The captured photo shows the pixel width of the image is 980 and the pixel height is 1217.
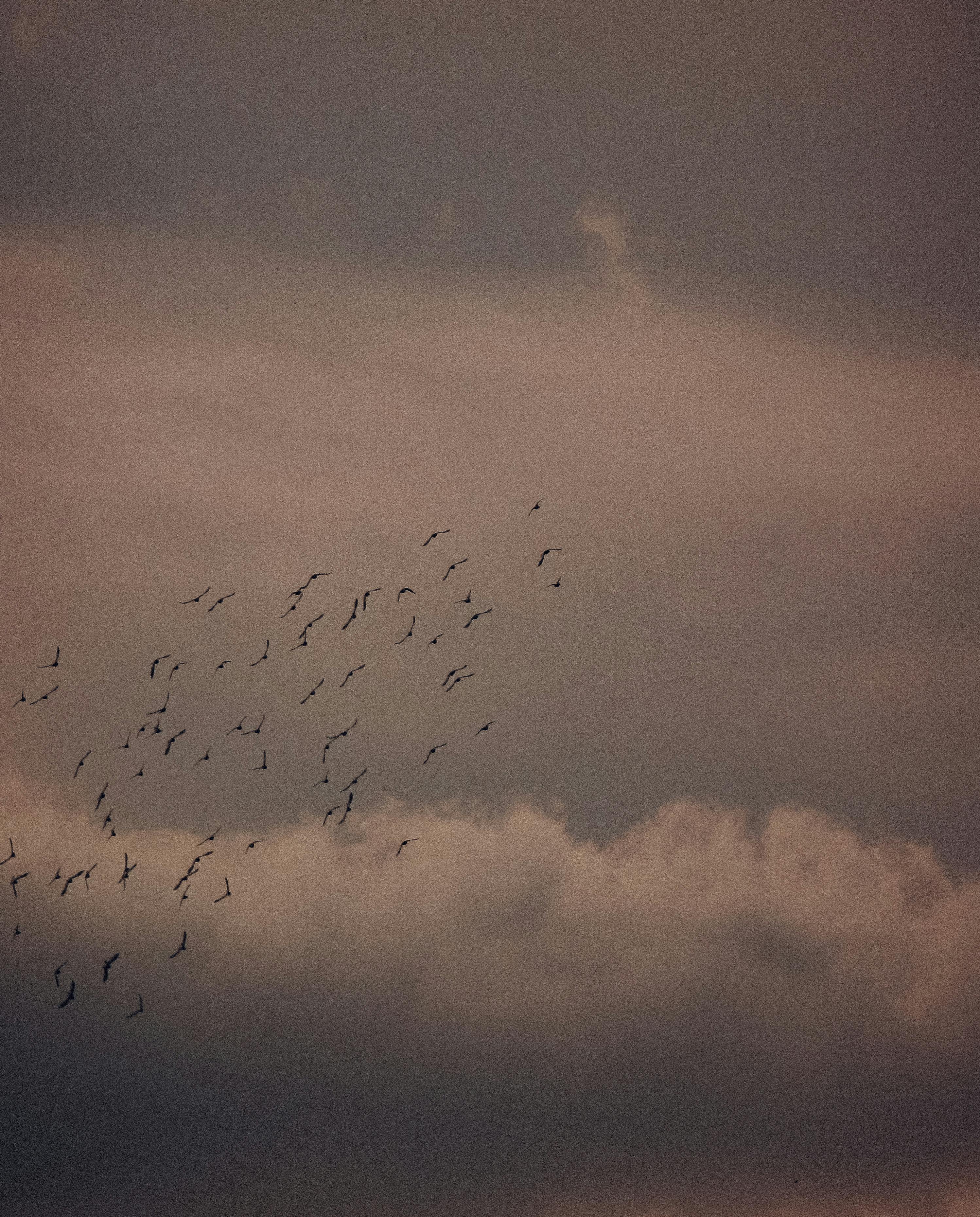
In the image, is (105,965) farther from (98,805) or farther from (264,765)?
(264,765)

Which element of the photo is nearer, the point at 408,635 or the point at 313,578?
the point at 408,635

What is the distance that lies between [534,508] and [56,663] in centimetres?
3727

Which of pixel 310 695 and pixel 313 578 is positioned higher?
pixel 313 578

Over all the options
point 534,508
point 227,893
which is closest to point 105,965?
point 227,893

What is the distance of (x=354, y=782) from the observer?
93.0 metres

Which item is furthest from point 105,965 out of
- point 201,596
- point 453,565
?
point 453,565

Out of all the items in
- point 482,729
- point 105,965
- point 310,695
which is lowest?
point 105,965

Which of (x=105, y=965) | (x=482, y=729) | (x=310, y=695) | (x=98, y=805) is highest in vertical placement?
(x=482, y=729)

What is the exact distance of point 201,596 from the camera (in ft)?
264

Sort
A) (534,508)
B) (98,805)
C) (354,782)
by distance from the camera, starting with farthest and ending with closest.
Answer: (354,782), (98,805), (534,508)

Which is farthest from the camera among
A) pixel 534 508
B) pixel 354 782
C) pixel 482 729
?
pixel 354 782

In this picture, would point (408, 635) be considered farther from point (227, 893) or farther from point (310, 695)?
point (227, 893)

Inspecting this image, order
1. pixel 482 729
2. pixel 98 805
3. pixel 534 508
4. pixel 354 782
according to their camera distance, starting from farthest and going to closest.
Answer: pixel 354 782 → pixel 482 729 → pixel 98 805 → pixel 534 508

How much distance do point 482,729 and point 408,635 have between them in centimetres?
1303
